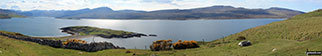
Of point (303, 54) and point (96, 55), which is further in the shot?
point (96, 55)

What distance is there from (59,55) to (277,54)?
1597 inches

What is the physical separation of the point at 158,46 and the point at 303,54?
36785 mm

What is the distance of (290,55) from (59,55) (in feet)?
137

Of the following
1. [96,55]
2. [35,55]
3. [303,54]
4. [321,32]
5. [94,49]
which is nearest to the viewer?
[303,54]

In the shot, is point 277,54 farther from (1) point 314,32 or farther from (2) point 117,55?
(2) point 117,55

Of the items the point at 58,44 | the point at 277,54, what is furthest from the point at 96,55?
the point at 277,54

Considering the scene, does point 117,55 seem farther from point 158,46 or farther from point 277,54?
point 277,54

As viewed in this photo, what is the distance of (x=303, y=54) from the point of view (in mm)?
26562

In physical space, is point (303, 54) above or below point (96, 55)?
above

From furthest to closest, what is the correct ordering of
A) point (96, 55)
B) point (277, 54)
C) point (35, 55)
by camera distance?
point (96, 55) → point (35, 55) → point (277, 54)

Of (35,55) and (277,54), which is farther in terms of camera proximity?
(35,55)

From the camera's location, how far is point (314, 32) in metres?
46.8

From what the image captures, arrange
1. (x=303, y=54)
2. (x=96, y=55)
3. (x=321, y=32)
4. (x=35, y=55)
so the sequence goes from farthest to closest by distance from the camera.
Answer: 1. (x=96, y=55)
2. (x=321, y=32)
3. (x=35, y=55)
4. (x=303, y=54)

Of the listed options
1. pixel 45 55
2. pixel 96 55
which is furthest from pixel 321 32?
pixel 45 55
